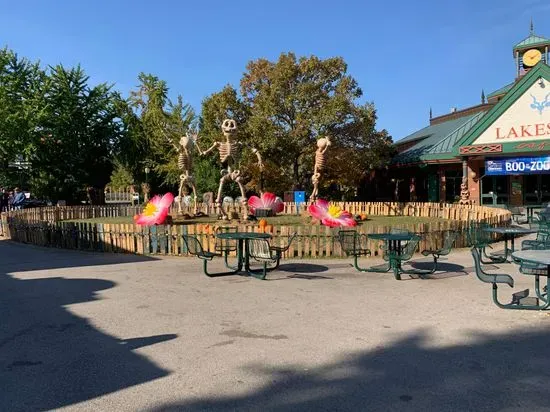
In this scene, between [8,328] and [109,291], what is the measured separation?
2.30 metres

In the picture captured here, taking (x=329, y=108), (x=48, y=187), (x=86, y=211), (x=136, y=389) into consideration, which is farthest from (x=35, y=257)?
(x=48, y=187)

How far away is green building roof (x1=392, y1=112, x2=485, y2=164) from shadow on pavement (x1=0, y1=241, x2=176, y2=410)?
24614 millimetres

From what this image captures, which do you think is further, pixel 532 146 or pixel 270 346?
pixel 532 146

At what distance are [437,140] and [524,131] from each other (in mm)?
9046

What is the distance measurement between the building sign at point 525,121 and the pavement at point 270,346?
17.9 metres

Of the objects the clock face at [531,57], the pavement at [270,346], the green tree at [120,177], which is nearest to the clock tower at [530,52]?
the clock face at [531,57]

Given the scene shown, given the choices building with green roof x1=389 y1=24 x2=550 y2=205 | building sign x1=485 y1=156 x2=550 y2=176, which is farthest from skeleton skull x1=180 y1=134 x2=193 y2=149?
building sign x1=485 y1=156 x2=550 y2=176

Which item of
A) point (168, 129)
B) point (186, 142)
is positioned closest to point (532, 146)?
point (186, 142)

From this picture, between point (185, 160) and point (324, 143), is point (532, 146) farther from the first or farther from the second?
point (185, 160)

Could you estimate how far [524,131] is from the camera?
24.1 m

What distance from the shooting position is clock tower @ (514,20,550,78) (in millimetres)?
31172

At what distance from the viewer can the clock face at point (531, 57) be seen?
31334mm

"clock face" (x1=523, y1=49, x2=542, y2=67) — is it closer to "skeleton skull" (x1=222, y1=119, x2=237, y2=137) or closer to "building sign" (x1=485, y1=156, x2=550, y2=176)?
"building sign" (x1=485, y1=156, x2=550, y2=176)

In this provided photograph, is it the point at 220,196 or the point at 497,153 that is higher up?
the point at 497,153
